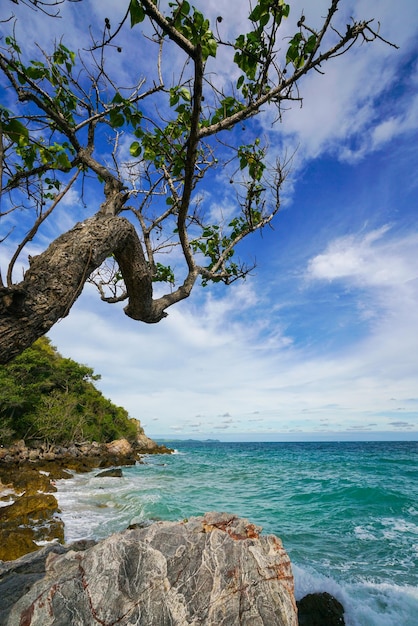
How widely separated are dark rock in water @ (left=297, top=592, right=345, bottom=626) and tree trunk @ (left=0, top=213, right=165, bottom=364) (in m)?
5.99

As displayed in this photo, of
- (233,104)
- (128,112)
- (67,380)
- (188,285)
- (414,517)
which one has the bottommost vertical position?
(414,517)

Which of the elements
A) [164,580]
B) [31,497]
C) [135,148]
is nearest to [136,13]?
[135,148]

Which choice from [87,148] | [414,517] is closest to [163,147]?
[87,148]

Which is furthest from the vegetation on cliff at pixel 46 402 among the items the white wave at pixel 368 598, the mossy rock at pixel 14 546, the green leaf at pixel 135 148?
the green leaf at pixel 135 148

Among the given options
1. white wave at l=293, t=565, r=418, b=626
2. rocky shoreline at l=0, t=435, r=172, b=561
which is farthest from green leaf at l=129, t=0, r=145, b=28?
rocky shoreline at l=0, t=435, r=172, b=561

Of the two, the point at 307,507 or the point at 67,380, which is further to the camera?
the point at 67,380

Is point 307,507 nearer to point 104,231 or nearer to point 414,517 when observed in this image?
point 414,517

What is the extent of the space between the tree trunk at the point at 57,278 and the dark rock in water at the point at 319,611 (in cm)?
599

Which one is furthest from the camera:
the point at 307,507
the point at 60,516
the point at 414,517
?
the point at 307,507

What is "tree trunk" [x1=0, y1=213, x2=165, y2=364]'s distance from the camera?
1.94m

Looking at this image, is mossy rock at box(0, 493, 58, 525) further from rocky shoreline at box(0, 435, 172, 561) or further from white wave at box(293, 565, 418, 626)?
white wave at box(293, 565, 418, 626)

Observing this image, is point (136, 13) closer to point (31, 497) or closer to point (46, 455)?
point (31, 497)

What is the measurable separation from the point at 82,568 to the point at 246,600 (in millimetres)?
1722

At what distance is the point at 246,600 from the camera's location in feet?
11.6
